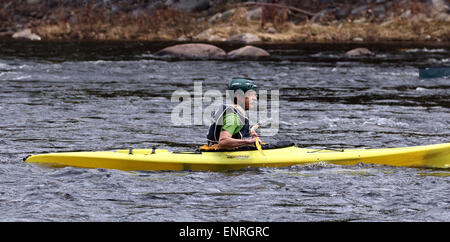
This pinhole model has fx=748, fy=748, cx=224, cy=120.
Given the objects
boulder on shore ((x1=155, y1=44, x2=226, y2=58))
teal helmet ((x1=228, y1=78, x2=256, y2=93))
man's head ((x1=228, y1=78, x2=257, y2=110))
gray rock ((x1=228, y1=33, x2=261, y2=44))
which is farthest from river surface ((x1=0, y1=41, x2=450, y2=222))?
gray rock ((x1=228, y1=33, x2=261, y2=44))

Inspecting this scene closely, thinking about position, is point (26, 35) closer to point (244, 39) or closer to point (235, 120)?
point (244, 39)

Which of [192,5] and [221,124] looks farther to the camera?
[192,5]

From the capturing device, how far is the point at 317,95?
1652cm

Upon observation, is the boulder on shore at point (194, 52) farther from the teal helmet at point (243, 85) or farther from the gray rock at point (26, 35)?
the teal helmet at point (243, 85)

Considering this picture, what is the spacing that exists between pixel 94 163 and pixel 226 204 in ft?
6.94

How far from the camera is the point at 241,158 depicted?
846 centimetres

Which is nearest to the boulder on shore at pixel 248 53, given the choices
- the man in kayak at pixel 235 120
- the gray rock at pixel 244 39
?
the gray rock at pixel 244 39

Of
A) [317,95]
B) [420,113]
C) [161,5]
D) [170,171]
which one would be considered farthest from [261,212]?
[161,5]

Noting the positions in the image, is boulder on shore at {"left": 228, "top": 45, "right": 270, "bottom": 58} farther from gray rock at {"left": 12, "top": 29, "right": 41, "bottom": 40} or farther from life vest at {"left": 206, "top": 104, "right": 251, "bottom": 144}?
life vest at {"left": 206, "top": 104, "right": 251, "bottom": 144}
